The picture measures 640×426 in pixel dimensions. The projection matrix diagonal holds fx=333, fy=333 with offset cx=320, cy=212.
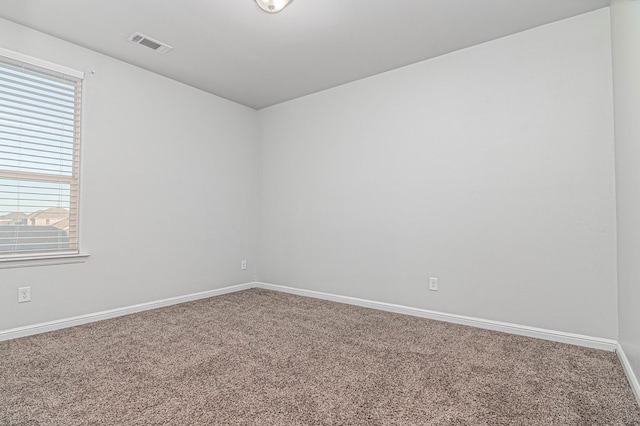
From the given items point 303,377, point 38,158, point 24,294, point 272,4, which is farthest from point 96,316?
point 272,4

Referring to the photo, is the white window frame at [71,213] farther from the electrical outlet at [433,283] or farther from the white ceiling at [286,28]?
the electrical outlet at [433,283]

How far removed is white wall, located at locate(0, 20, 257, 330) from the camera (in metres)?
2.84

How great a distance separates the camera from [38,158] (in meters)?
2.78

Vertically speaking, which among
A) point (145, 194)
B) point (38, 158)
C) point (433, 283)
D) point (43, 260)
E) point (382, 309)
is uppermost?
point (38, 158)

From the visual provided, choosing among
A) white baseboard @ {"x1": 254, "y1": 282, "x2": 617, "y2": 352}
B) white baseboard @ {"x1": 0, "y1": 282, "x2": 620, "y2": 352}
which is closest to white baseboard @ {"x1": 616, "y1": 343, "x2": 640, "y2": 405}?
white baseboard @ {"x1": 0, "y1": 282, "x2": 620, "y2": 352}

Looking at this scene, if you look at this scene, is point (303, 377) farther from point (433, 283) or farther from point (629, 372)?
point (629, 372)

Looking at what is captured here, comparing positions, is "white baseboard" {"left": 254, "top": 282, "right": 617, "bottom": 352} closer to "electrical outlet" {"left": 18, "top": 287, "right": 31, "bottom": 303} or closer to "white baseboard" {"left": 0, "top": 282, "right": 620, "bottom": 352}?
"white baseboard" {"left": 0, "top": 282, "right": 620, "bottom": 352}

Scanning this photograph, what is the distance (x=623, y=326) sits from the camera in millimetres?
2164

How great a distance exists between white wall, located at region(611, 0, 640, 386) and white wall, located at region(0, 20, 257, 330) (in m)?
3.76

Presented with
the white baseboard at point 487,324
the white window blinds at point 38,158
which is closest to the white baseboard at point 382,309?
the white baseboard at point 487,324

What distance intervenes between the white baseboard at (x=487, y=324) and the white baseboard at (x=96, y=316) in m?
1.25

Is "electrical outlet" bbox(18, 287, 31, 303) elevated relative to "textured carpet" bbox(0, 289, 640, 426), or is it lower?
elevated

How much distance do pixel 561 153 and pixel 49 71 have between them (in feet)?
13.9

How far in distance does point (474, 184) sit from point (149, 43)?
10.3ft
